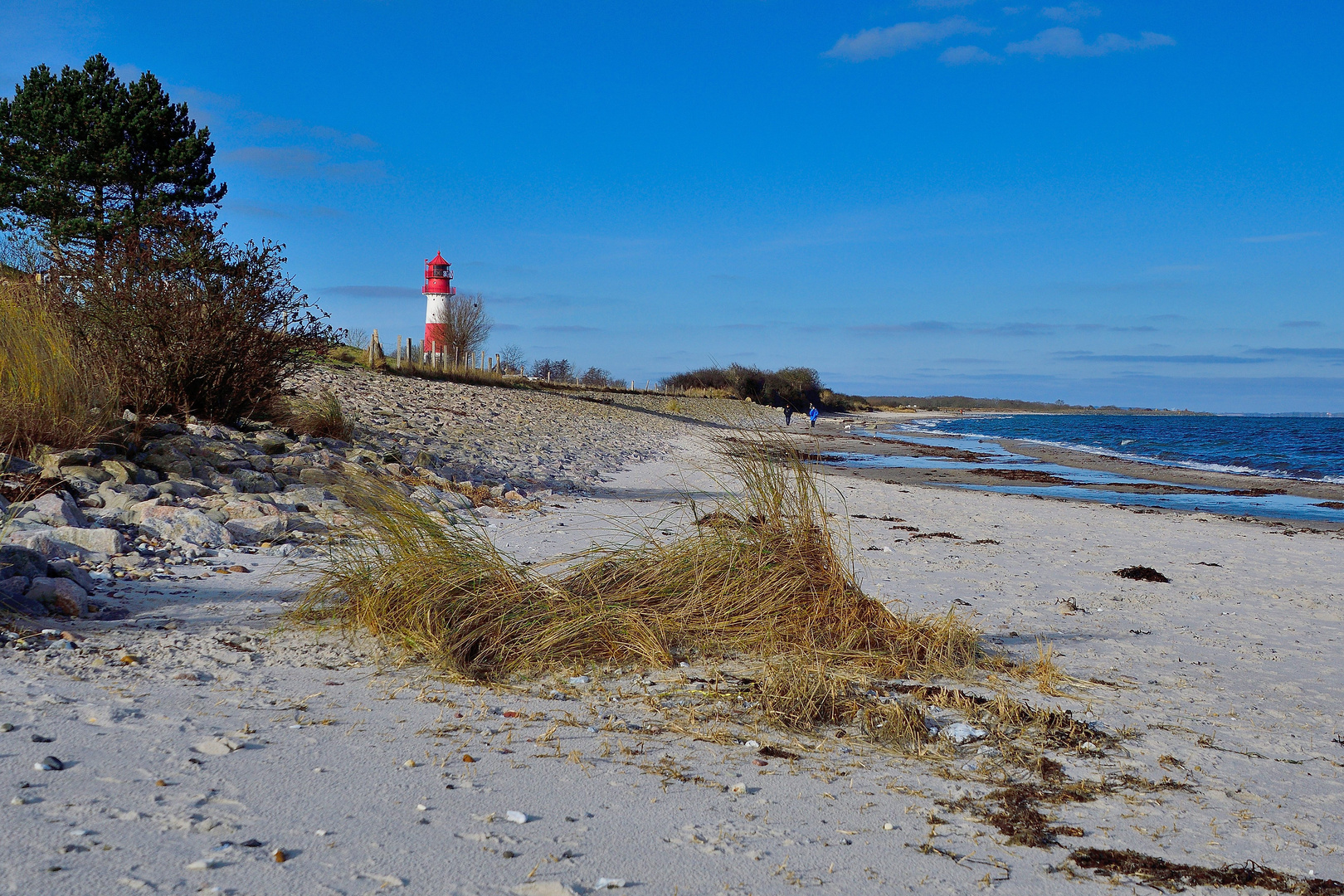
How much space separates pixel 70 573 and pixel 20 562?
0.21 m

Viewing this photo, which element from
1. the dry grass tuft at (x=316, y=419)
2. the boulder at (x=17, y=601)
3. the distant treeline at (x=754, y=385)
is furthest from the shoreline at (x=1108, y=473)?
the distant treeline at (x=754, y=385)

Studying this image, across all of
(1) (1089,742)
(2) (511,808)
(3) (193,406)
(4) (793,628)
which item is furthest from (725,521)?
(3) (193,406)

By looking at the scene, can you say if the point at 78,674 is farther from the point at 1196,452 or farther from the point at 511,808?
the point at 1196,452

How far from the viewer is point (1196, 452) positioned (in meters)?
33.2

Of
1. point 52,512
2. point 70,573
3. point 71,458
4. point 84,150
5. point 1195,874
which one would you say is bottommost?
point 1195,874

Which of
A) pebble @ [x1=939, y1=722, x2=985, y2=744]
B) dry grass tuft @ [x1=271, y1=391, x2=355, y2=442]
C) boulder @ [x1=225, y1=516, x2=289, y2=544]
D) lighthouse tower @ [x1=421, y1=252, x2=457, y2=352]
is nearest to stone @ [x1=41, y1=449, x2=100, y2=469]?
boulder @ [x1=225, y1=516, x2=289, y2=544]

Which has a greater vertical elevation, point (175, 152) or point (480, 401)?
point (175, 152)

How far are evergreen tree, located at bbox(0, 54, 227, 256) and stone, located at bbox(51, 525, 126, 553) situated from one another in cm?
2047

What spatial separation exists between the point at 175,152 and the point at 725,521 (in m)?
25.5

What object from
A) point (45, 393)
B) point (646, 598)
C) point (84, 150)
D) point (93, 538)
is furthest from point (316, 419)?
point (84, 150)

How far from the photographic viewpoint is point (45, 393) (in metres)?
6.50

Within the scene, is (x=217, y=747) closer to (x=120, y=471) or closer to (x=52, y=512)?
(x=52, y=512)

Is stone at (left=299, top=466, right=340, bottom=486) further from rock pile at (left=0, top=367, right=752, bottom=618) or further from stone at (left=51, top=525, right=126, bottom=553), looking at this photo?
stone at (left=51, top=525, right=126, bottom=553)

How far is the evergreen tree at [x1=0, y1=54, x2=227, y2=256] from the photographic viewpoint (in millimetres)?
22625
